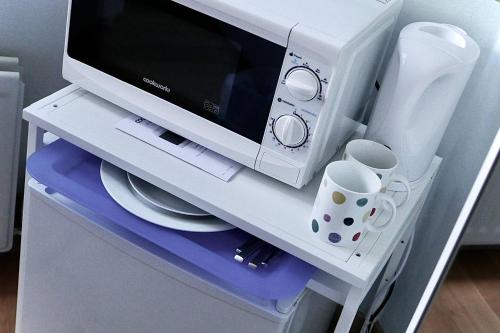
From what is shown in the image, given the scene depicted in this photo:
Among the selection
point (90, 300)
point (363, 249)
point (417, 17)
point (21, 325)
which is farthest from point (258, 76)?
point (21, 325)

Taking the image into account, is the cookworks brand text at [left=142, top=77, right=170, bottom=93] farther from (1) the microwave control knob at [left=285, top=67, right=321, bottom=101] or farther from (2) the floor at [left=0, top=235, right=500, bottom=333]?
(2) the floor at [left=0, top=235, right=500, bottom=333]

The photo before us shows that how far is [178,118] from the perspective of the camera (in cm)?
123

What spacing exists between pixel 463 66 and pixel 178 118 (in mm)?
486

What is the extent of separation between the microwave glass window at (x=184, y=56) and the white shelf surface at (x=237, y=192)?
0.08 m

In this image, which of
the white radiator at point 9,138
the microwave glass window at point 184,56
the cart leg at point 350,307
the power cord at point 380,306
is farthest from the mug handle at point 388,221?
the white radiator at point 9,138

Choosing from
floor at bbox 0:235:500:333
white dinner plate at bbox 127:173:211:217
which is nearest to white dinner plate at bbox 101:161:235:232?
white dinner plate at bbox 127:173:211:217

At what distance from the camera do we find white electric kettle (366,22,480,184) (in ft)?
3.82

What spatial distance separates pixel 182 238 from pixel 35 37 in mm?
715

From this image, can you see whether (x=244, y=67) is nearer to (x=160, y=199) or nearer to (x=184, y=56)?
(x=184, y=56)

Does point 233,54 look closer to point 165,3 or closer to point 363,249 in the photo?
point 165,3

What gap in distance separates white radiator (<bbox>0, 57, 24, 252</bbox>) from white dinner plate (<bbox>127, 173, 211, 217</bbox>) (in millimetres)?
431

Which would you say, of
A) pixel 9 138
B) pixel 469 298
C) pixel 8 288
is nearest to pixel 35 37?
pixel 9 138

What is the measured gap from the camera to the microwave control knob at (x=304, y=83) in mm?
1077

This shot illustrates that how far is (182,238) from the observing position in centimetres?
116
